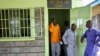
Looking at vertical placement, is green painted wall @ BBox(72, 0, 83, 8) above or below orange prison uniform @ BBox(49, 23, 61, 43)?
above

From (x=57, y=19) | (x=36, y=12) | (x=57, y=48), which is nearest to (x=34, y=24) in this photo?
(x=36, y=12)

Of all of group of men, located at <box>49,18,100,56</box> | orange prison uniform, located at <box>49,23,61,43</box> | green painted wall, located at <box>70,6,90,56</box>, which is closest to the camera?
green painted wall, located at <box>70,6,90,56</box>

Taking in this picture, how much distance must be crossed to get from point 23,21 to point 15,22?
345 mm

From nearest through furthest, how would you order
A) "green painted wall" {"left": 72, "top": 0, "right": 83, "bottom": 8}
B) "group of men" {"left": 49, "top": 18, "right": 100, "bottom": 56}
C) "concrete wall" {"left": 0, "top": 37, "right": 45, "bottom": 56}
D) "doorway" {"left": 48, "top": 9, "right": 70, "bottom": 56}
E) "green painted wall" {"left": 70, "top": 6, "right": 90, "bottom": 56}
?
"green painted wall" {"left": 70, "top": 6, "right": 90, "bottom": 56}
"group of men" {"left": 49, "top": 18, "right": 100, "bottom": 56}
"concrete wall" {"left": 0, "top": 37, "right": 45, "bottom": 56}
"green painted wall" {"left": 72, "top": 0, "right": 83, "bottom": 8}
"doorway" {"left": 48, "top": 9, "right": 70, "bottom": 56}

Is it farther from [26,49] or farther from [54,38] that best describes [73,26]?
[26,49]

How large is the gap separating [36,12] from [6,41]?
175 cm

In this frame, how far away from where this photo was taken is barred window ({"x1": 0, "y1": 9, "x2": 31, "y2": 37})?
579 inches

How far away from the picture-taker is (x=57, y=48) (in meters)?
14.8

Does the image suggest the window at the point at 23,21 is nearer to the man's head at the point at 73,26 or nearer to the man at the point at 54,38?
the man at the point at 54,38

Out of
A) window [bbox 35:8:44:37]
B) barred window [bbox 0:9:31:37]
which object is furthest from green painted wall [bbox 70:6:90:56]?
barred window [bbox 0:9:31:37]

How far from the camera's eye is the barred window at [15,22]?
14703 millimetres

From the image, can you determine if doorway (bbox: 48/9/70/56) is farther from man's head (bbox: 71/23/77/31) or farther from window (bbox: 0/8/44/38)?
man's head (bbox: 71/23/77/31)

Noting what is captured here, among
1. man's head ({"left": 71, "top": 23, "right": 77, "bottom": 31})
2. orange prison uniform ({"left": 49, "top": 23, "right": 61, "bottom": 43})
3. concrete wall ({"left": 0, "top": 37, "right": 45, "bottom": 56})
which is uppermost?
man's head ({"left": 71, "top": 23, "right": 77, "bottom": 31})

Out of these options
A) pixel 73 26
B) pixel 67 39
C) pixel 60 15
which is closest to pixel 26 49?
pixel 67 39
